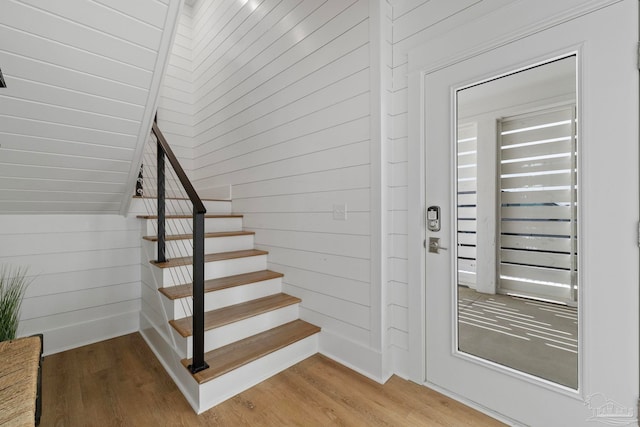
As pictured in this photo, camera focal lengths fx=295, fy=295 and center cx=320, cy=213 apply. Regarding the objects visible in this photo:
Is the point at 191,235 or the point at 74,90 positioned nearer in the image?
the point at 74,90

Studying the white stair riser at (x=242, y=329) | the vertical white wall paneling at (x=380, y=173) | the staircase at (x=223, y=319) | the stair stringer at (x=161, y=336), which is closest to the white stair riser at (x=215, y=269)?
the staircase at (x=223, y=319)

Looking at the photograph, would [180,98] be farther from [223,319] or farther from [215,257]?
[223,319]

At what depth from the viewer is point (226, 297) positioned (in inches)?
88.6

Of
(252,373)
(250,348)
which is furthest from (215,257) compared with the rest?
(252,373)

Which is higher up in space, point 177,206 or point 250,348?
point 177,206

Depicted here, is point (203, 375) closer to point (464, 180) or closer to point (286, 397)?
point (286, 397)

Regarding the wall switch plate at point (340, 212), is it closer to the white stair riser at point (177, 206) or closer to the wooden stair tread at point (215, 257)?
the wooden stair tread at point (215, 257)

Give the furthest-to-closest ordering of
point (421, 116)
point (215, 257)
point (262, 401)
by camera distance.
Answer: point (215, 257), point (421, 116), point (262, 401)

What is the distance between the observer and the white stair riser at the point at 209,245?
245 centimetres

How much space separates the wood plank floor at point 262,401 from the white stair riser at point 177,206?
1347 mm

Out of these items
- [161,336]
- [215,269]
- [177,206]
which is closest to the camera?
[161,336]

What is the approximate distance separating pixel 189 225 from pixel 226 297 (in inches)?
39.0

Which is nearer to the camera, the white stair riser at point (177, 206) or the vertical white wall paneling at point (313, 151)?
the vertical white wall paneling at point (313, 151)

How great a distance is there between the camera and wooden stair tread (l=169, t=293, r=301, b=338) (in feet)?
6.25
